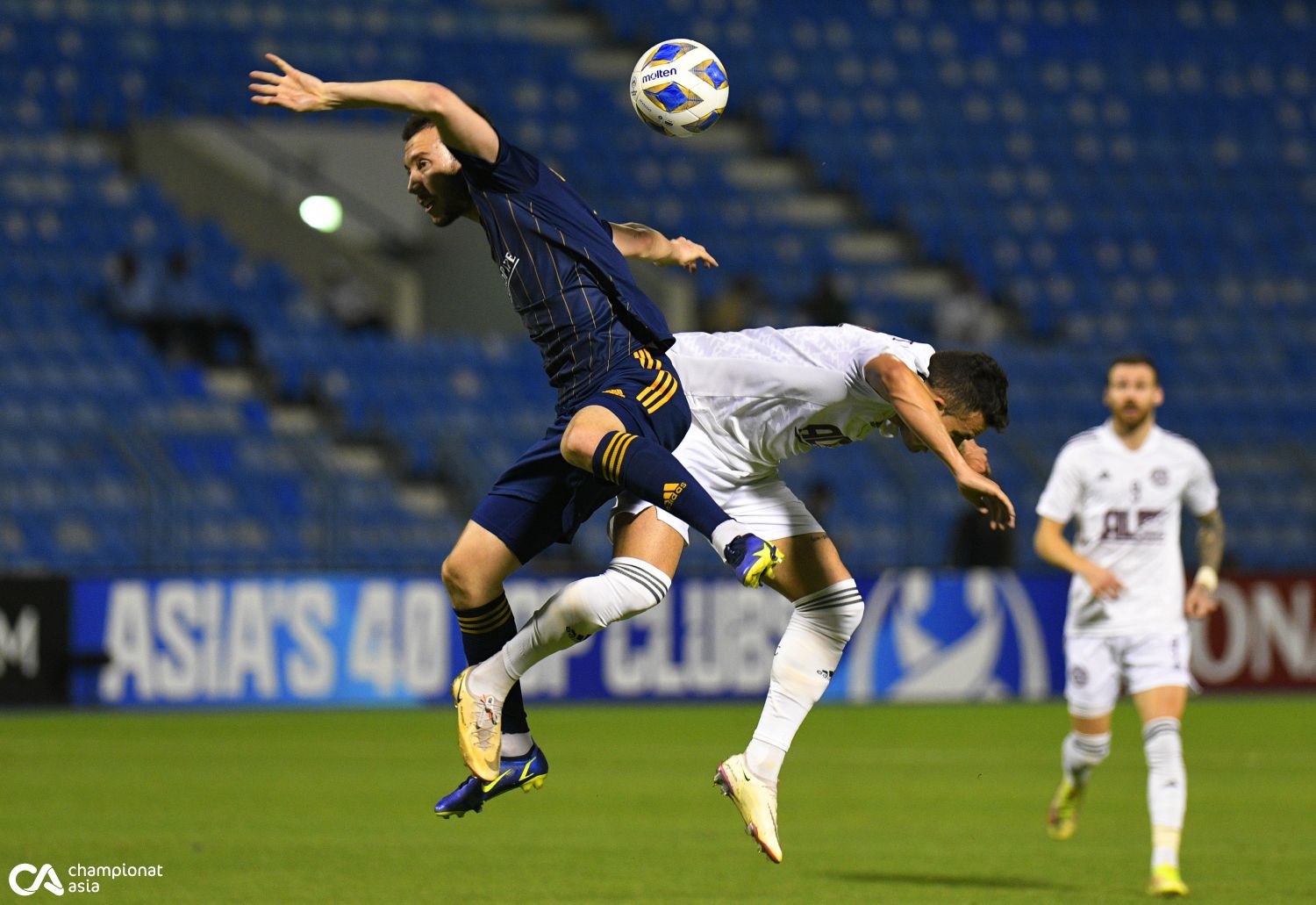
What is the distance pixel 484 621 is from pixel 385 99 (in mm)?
1931

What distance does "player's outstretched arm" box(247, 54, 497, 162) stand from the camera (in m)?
6.04

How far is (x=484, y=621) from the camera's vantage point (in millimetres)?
7035

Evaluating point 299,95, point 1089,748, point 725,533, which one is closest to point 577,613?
point 725,533

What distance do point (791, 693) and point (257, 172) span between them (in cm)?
1654

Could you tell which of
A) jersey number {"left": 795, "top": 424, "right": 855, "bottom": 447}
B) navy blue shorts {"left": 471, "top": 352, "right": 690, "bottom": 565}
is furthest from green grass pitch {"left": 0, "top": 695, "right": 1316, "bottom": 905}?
jersey number {"left": 795, "top": 424, "right": 855, "bottom": 447}

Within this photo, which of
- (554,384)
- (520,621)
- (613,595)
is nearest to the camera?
(613,595)

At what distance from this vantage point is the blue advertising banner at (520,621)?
16.2 meters

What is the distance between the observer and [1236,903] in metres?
7.70

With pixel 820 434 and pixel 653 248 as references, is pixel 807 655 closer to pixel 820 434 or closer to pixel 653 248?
pixel 820 434

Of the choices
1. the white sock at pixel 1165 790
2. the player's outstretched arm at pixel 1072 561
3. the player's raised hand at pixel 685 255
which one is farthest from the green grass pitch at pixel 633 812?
the player's raised hand at pixel 685 255

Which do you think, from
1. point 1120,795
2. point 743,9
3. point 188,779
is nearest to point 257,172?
point 743,9

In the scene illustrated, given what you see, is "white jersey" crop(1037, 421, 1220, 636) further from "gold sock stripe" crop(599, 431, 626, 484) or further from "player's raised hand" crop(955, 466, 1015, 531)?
"gold sock stripe" crop(599, 431, 626, 484)

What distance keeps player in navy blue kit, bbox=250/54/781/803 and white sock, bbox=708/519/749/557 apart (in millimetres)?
53

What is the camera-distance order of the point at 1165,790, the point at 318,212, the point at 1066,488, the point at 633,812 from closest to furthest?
the point at 318,212, the point at 1165,790, the point at 1066,488, the point at 633,812
